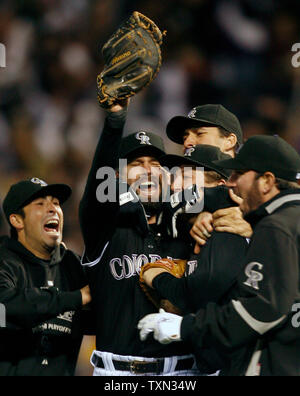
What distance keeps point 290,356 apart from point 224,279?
32cm

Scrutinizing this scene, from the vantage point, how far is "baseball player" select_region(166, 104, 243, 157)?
274cm

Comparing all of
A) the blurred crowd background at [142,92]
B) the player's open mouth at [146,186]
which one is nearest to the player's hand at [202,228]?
the player's open mouth at [146,186]

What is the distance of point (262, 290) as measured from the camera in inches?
67.7

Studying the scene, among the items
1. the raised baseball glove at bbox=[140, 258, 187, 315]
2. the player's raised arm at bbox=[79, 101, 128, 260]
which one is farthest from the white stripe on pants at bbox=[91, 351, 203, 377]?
the player's raised arm at bbox=[79, 101, 128, 260]

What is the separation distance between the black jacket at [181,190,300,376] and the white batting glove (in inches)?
1.4

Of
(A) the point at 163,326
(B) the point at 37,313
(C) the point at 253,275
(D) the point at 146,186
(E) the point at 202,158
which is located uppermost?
(E) the point at 202,158

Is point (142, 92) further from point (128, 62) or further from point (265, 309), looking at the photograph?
point (265, 309)

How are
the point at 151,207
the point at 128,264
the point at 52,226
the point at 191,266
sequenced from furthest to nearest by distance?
the point at 52,226, the point at 151,207, the point at 128,264, the point at 191,266

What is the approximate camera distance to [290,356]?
1.81 m

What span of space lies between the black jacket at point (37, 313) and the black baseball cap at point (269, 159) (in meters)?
0.94

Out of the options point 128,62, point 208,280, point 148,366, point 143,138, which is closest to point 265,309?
point 208,280

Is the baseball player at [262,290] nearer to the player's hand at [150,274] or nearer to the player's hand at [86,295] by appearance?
the player's hand at [150,274]

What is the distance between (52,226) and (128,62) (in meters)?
1.14

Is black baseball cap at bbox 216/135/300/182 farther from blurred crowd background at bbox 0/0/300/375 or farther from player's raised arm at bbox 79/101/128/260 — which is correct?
blurred crowd background at bbox 0/0/300/375
